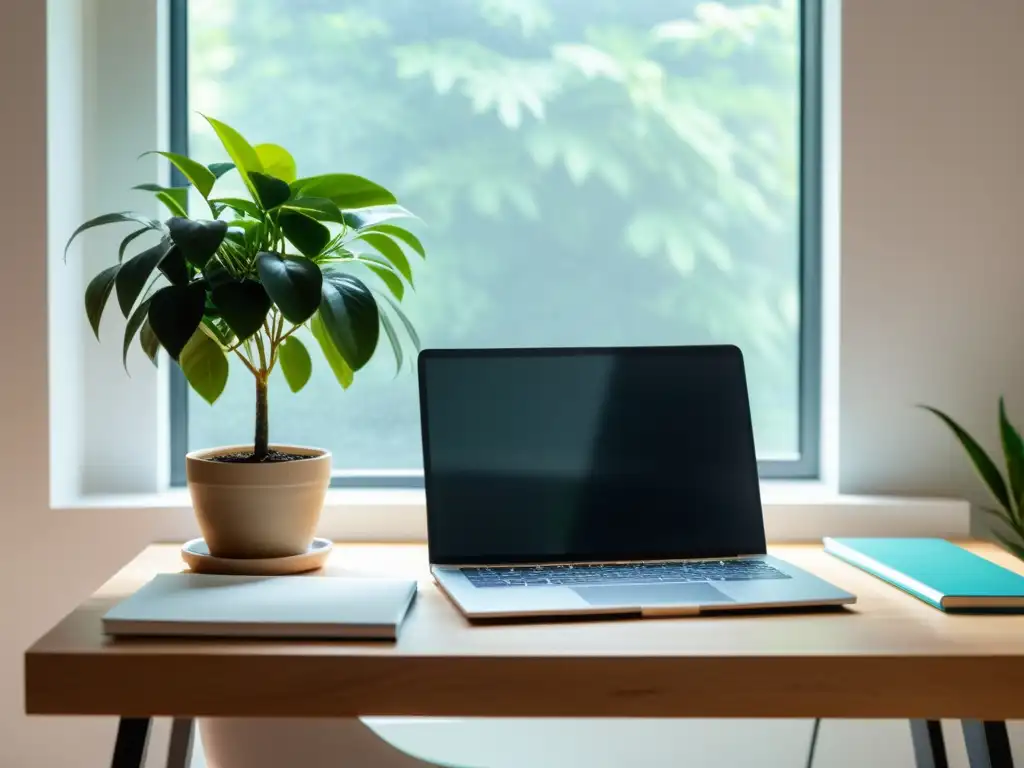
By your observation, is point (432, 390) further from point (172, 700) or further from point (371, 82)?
point (371, 82)

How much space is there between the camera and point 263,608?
111cm

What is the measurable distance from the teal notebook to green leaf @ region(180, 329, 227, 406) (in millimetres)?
875

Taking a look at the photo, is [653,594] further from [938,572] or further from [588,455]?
[938,572]

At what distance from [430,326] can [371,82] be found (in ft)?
1.43

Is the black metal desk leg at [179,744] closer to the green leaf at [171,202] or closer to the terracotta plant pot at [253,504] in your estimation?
the terracotta plant pot at [253,504]

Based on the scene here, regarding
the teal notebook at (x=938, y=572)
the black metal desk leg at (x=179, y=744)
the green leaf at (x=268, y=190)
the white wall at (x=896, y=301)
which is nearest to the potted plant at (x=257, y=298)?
the green leaf at (x=268, y=190)

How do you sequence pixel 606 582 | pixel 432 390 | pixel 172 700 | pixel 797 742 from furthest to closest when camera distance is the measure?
pixel 797 742
pixel 432 390
pixel 606 582
pixel 172 700

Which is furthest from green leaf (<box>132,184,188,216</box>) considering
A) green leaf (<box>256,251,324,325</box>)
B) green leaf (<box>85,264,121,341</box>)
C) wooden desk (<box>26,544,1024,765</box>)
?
wooden desk (<box>26,544,1024,765</box>)

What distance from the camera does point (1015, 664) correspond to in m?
1.01

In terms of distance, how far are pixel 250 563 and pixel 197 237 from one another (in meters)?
0.42

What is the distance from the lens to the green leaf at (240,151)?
4.23 ft

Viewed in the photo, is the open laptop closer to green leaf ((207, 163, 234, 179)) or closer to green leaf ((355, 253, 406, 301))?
green leaf ((355, 253, 406, 301))

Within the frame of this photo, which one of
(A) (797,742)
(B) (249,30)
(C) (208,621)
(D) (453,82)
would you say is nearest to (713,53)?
(D) (453,82)

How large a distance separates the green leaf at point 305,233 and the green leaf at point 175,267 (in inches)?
4.9
